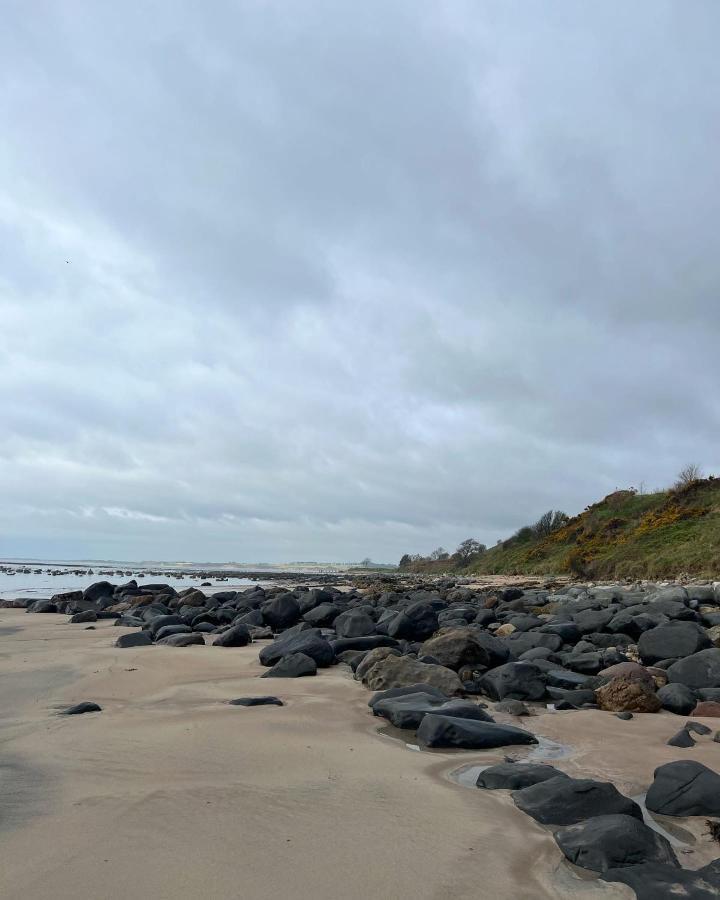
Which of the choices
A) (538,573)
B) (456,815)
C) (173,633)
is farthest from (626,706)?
(538,573)

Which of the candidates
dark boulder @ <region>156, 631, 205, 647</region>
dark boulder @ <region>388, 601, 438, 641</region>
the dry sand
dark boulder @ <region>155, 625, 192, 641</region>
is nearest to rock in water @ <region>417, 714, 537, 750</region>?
the dry sand

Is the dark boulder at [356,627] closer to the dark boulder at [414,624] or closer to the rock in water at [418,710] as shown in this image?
the dark boulder at [414,624]

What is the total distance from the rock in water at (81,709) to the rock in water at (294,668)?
1.92 metres

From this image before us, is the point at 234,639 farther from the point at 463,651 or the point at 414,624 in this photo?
the point at 463,651

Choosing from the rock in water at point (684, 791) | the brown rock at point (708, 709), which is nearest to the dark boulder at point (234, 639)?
the brown rock at point (708, 709)

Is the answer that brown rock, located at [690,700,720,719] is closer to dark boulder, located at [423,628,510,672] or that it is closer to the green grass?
dark boulder, located at [423,628,510,672]

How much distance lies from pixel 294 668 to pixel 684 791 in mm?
4252

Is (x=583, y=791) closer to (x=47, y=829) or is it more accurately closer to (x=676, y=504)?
(x=47, y=829)

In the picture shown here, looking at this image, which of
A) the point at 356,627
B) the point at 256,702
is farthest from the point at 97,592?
the point at 256,702

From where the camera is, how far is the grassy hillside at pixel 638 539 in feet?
65.3

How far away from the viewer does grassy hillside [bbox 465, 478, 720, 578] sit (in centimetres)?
1989

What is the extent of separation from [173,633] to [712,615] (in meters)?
8.63

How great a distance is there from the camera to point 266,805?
9.41 feet

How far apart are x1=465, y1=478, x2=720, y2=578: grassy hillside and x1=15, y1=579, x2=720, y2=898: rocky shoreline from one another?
752 centimetres
